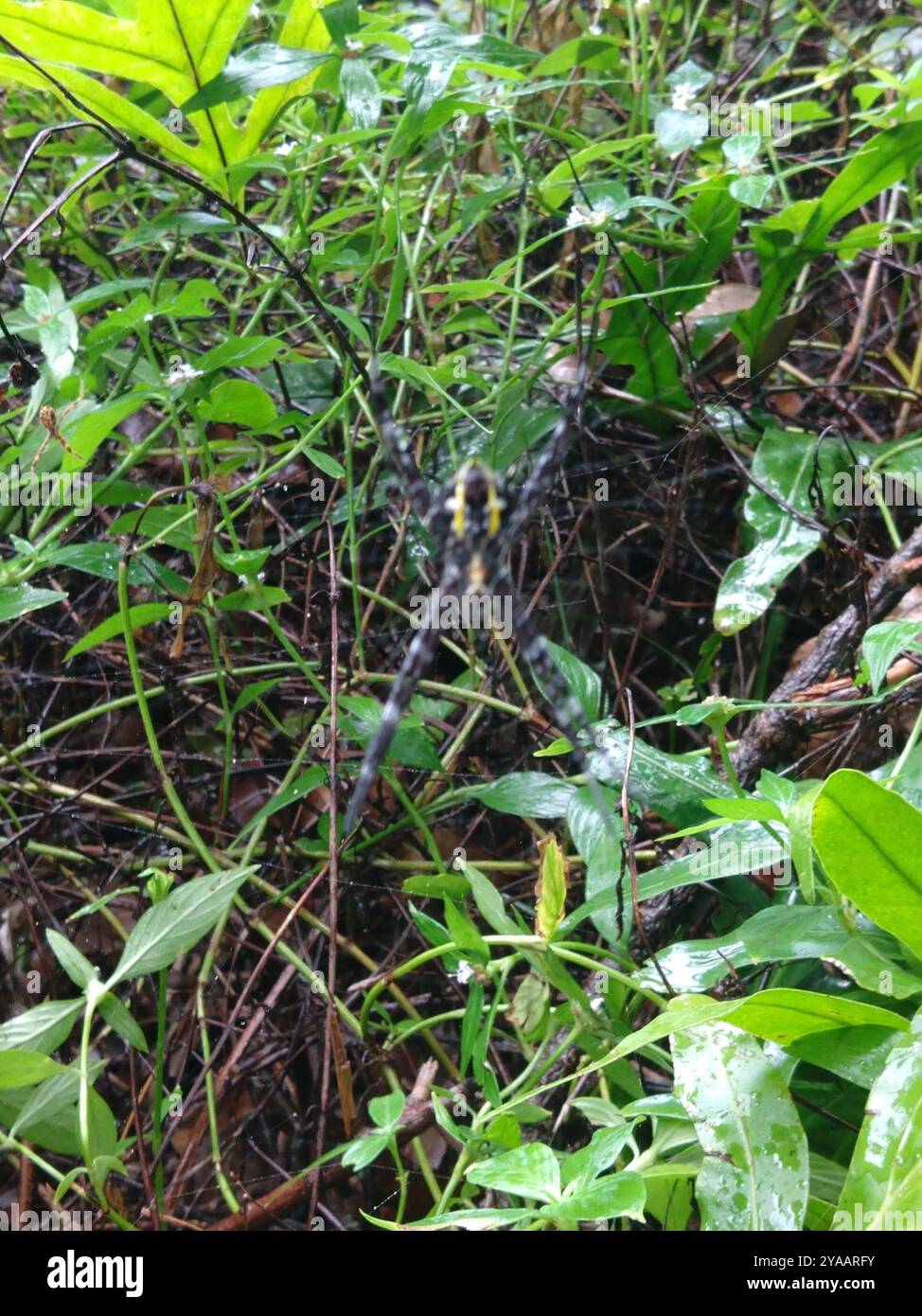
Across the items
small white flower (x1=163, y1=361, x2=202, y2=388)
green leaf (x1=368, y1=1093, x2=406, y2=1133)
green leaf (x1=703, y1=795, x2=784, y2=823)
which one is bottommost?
green leaf (x1=368, y1=1093, x2=406, y2=1133)

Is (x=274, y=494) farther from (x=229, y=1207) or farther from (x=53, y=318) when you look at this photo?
(x=229, y=1207)

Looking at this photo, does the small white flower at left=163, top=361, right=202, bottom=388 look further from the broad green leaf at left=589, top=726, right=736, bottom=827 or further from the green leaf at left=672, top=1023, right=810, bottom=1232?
the green leaf at left=672, top=1023, right=810, bottom=1232

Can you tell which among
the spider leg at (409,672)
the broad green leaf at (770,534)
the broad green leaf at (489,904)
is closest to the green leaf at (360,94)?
the spider leg at (409,672)

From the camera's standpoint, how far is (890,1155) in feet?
1.85

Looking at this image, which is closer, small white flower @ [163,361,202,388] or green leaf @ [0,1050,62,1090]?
green leaf @ [0,1050,62,1090]

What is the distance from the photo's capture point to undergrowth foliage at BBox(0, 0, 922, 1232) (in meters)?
0.71

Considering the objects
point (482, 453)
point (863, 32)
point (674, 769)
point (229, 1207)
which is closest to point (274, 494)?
point (482, 453)

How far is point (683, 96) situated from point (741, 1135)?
44.7 inches

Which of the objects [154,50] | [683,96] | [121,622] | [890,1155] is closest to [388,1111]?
[890,1155]

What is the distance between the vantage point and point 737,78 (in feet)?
5.05

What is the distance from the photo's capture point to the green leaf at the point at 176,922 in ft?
2.63

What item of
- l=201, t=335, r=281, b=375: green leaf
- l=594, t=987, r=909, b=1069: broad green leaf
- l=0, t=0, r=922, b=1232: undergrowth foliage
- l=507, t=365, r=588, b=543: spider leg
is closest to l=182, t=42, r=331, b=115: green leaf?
l=0, t=0, r=922, b=1232: undergrowth foliage

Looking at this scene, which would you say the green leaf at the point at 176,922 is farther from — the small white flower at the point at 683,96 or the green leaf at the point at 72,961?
the small white flower at the point at 683,96

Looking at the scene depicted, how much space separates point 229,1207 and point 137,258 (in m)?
1.22
